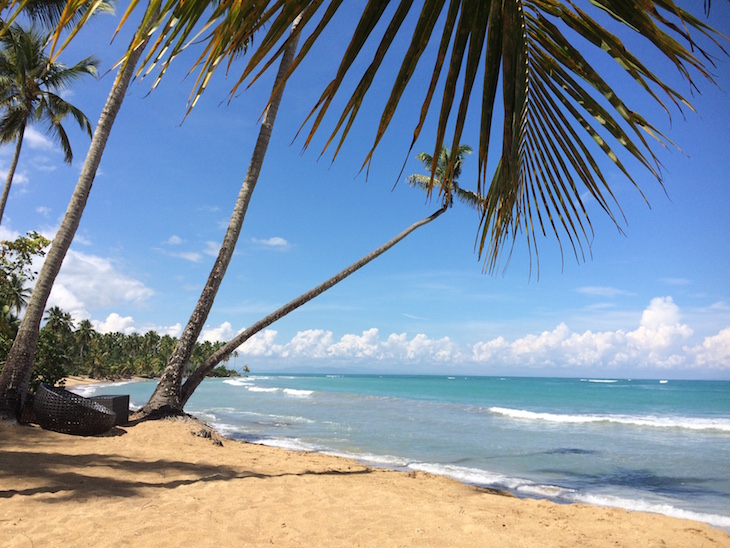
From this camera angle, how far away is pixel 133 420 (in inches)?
339

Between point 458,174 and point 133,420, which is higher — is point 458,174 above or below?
above

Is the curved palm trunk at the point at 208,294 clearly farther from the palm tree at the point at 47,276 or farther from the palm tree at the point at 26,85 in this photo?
the palm tree at the point at 26,85

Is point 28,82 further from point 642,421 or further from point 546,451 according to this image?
point 642,421

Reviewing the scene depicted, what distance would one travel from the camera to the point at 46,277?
7.41m

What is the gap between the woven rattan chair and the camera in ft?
23.4

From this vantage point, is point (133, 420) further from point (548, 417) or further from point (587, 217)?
point (548, 417)

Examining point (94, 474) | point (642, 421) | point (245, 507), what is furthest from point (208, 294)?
point (642, 421)

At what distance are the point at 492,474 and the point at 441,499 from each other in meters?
4.19

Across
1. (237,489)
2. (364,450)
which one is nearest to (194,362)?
(364,450)

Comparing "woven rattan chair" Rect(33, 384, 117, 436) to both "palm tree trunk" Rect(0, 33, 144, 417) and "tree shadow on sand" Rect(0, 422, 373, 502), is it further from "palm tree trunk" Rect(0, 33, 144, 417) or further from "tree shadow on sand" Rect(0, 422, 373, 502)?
"tree shadow on sand" Rect(0, 422, 373, 502)

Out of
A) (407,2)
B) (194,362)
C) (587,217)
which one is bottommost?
(194,362)

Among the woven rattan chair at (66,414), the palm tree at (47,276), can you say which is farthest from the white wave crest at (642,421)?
the palm tree at (47,276)

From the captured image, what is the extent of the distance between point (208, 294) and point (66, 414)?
3.19 m

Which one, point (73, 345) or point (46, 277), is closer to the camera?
point (46, 277)
